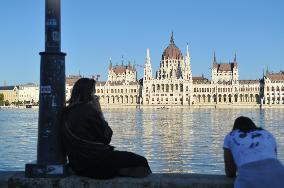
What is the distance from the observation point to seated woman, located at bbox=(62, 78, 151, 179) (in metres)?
4.48

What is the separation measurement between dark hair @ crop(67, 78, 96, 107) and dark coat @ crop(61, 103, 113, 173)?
0.37 feet

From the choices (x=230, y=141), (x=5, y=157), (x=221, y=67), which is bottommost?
(x=5, y=157)

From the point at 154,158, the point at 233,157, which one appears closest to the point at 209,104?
the point at 154,158

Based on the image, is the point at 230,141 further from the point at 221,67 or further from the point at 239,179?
the point at 221,67

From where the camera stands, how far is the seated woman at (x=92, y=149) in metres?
4.48

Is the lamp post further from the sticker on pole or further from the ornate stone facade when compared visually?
the ornate stone facade

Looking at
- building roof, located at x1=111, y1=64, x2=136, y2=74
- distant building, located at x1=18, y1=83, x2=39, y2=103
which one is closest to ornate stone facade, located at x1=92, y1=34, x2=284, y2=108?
building roof, located at x1=111, y1=64, x2=136, y2=74

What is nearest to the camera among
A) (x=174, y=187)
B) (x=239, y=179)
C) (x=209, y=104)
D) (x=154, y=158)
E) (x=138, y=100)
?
(x=239, y=179)

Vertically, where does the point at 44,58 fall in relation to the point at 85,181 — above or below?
above

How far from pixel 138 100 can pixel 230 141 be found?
136710 mm

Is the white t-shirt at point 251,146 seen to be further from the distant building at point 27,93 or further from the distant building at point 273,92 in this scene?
the distant building at point 27,93

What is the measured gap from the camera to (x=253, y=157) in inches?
163

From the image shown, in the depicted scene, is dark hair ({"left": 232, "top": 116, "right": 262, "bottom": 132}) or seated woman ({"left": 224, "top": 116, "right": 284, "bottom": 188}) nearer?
seated woman ({"left": 224, "top": 116, "right": 284, "bottom": 188})

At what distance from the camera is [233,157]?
4.44 meters
